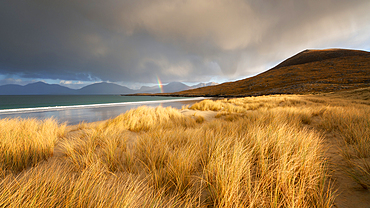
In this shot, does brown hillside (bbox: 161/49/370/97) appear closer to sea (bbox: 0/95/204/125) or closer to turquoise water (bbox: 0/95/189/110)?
sea (bbox: 0/95/204/125)

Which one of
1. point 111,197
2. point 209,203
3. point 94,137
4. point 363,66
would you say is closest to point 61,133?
point 94,137

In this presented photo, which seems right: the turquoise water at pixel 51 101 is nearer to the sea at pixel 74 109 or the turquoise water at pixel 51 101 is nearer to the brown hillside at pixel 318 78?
the sea at pixel 74 109

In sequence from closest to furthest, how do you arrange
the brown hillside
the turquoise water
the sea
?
the sea < the turquoise water < the brown hillside

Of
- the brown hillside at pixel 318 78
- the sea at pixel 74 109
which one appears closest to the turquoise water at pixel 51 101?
the sea at pixel 74 109

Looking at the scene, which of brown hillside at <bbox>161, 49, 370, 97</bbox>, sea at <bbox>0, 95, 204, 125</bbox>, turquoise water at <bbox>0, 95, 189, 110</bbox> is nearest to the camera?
sea at <bbox>0, 95, 204, 125</bbox>

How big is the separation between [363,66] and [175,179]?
233 feet

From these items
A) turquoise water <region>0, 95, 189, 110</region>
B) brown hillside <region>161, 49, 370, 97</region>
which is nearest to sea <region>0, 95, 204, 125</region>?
turquoise water <region>0, 95, 189, 110</region>

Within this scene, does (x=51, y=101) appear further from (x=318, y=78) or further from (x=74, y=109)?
(x=318, y=78)

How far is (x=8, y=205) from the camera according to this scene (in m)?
0.86

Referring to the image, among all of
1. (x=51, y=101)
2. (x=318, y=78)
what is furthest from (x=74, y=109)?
(x=318, y=78)

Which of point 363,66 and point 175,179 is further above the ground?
point 363,66

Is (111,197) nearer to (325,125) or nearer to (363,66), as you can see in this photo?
(325,125)

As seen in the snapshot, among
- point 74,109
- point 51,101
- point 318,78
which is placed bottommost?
point 74,109

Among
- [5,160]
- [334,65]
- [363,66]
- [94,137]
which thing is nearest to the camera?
[5,160]
